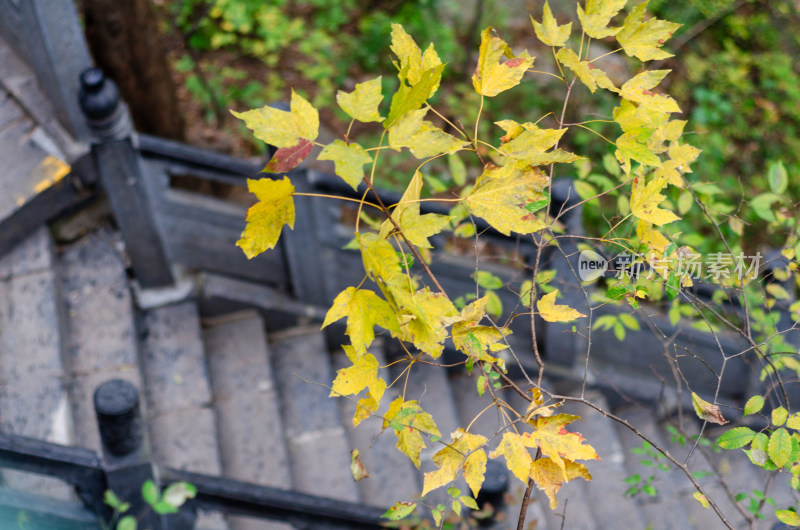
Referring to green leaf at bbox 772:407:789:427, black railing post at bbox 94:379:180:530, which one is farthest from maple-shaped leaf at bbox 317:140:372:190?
black railing post at bbox 94:379:180:530

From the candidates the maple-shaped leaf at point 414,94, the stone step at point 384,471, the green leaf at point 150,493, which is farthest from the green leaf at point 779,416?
the stone step at point 384,471

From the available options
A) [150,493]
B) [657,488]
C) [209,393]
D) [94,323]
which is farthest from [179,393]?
[657,488]

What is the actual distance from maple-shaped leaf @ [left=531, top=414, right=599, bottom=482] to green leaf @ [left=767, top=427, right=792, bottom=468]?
22.9 inches

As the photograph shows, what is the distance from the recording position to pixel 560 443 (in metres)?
1.36

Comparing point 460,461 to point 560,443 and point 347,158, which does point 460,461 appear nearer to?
point 560,443

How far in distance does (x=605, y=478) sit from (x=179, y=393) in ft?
9.43

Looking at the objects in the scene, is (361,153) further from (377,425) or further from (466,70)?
(466,70)

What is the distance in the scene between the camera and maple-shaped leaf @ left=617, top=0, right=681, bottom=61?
1482 millimetres

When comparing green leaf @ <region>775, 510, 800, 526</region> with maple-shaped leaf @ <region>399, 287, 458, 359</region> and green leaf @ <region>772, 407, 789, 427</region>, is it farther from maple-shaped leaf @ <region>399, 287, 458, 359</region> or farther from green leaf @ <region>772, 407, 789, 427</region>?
maple-shaped leaf @ <region>399, 287, 458, 359</region>

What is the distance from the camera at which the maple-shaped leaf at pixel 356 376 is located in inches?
55.9

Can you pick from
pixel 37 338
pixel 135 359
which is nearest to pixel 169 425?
pixel 135 359

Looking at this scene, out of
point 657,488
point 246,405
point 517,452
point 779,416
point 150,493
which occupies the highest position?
point 517,452

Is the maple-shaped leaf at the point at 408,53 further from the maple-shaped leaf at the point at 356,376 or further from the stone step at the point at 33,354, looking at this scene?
the stone step at the point at 33,354

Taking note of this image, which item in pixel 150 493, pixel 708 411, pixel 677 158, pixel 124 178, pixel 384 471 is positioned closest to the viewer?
pixel 708 411
